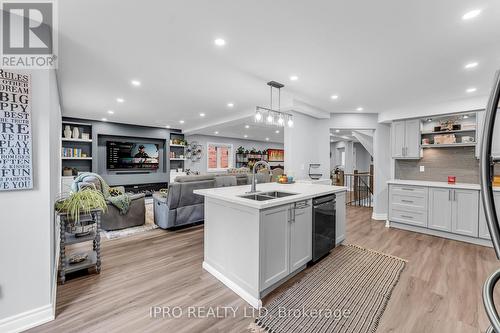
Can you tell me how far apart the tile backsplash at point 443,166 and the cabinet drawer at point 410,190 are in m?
0.68

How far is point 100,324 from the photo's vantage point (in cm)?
186

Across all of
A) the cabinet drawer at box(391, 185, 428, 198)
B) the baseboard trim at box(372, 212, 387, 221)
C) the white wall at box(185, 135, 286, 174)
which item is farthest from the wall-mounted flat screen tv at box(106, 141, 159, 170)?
the cabinet drawer at box(391, 185, 428, 198)

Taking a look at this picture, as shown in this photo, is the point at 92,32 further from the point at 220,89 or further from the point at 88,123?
the point at 88,123

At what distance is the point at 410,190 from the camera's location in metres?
4.35

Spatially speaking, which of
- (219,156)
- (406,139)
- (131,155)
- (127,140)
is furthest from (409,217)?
(127,140)

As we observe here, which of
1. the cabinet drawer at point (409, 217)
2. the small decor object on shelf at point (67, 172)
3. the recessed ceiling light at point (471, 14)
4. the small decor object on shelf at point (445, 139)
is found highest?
the recessed ceiling light at point (471, 14)

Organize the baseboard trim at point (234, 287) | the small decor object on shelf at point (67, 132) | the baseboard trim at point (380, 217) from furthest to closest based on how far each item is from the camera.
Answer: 1. the small decor object on shelf at point (67, 132)
2. the baseboard trim at point (380, 217)
3. the baseboard trim at point (234, 287)

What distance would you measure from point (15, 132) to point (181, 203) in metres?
2.70

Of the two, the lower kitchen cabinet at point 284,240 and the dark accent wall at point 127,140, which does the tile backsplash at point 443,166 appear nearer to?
the lower kitchen cabinet at point 284,240

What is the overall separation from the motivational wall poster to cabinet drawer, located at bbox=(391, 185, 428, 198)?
544 centimetres

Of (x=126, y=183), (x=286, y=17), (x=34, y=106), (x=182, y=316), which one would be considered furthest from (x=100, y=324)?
(x=126, y=183)

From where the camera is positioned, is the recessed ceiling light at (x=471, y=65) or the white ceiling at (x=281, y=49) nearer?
the white ceiling at (x=281, y=49)

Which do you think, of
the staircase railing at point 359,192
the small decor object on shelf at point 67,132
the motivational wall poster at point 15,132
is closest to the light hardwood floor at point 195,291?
the motivational wall poster at point 15,132

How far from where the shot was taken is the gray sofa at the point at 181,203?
4117 mm
